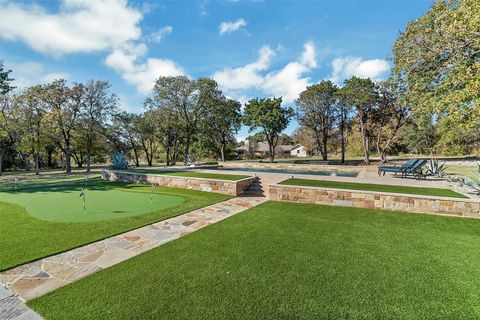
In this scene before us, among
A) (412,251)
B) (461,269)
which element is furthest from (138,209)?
(461,269)

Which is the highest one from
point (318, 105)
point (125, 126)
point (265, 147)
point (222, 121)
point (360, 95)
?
point (318, 105)

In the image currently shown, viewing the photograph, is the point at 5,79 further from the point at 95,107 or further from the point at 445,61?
the point at 445,61

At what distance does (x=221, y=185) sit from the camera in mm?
9461

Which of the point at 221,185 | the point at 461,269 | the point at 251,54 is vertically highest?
the point at 251,54

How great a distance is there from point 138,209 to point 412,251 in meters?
6.72

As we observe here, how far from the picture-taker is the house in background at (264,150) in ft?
180

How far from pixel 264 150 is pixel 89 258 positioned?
55.5 metres

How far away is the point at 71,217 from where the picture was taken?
239 inches

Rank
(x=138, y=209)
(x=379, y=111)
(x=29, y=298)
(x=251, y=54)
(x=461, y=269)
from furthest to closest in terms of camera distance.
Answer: (x=379, y=111)
(x=251, y=54)
(x=138, y=209)
(x=461, y=269)
(x=29, y=298)

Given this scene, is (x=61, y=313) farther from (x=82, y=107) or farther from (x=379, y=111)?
(x=379, y=111)

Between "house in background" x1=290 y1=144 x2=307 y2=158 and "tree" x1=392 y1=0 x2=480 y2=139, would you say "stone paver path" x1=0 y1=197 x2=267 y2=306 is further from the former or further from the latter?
"house in background" x1=290 y1=144 x2=307 y2=158

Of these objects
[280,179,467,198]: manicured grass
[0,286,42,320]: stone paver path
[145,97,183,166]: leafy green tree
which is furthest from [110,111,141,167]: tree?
[0,286,42,320]: stone paver path

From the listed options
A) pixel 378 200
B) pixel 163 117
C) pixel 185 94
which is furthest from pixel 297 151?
pixel 378 200

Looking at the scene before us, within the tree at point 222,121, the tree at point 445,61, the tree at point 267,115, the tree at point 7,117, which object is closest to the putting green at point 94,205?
the tree at point 445,61
